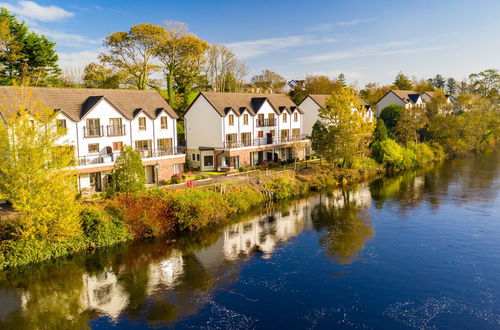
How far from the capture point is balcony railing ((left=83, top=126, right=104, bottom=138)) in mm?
38434

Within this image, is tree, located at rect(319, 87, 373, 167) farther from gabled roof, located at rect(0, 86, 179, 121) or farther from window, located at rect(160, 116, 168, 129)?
window, located at rect(160, 116, 168, 129)

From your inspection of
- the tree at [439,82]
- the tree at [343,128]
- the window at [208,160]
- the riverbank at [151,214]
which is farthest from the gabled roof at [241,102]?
the tree at [439,82]

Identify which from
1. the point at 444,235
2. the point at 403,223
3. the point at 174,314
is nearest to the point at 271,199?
the point at 403,223

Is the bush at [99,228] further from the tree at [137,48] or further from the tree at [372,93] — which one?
the tree at [372,93]

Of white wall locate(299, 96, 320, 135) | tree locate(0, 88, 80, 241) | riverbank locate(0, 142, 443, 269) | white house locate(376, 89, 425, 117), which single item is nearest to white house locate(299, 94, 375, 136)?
white wall locate(299, 96, 320, 135)

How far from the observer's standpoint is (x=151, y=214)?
3212 cm

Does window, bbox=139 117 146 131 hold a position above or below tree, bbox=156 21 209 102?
below

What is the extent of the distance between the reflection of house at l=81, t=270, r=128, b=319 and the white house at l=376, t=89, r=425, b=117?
73211mm

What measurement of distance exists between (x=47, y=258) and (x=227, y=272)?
1153 cm

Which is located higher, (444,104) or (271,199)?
(444,104)

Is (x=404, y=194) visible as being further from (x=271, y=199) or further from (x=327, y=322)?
(x=327, y=322)

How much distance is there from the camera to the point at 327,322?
20.0m

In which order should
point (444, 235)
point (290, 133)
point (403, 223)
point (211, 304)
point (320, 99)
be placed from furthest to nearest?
point (320, 99), point (290, 133), point (403, 223), point (444, 235), point (211, 304)

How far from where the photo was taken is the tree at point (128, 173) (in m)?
32.9
